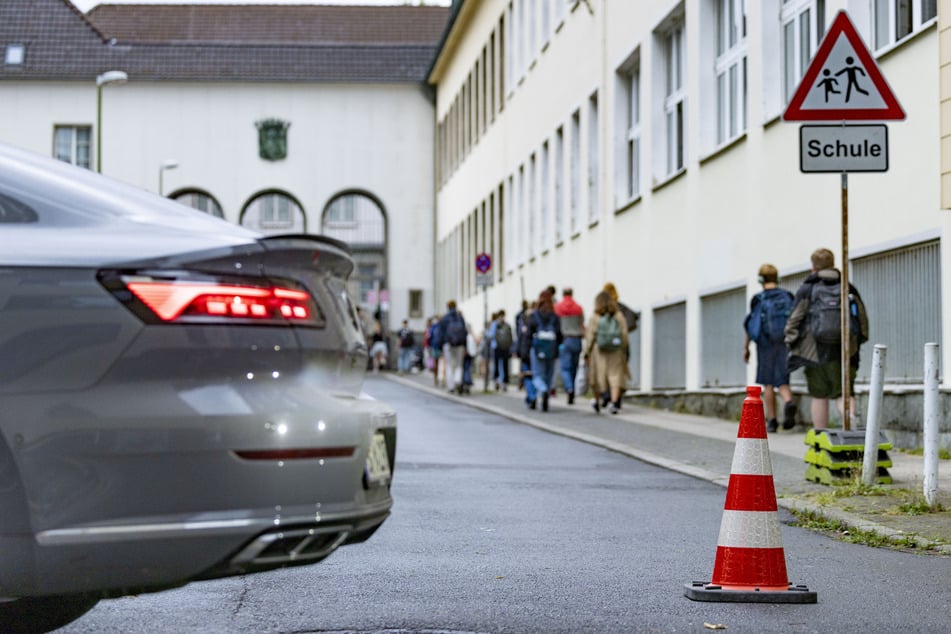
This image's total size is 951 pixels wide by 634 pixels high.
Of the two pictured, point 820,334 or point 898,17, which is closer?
point 820,334

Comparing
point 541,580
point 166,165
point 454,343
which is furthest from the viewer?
point 166,165

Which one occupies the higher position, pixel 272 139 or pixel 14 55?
pixel 14 55

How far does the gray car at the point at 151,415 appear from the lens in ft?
14.4

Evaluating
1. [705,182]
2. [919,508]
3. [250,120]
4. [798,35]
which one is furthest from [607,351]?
[250,120]

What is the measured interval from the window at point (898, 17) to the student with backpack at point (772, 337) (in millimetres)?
2564

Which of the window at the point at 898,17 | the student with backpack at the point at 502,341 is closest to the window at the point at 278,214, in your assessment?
the student with backpack at the point at 502,341

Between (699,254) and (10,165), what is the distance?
62.6ft

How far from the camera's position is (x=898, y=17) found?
16.5m

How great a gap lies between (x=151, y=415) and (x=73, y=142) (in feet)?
189

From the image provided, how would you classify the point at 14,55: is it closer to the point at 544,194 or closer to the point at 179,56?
the point at 179,56

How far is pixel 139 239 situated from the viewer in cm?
464

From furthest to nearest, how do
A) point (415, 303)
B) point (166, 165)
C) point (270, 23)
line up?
point (270, 23), point (415, 303), point (166, 165)

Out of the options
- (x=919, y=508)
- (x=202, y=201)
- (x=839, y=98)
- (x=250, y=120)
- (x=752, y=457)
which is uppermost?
(x=250, y=120)

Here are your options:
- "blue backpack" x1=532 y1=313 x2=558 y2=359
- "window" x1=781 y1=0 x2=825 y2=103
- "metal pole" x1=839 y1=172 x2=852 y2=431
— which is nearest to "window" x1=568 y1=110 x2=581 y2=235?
"blue backpack" x1=532 y1=313 x2=558 y2=359
